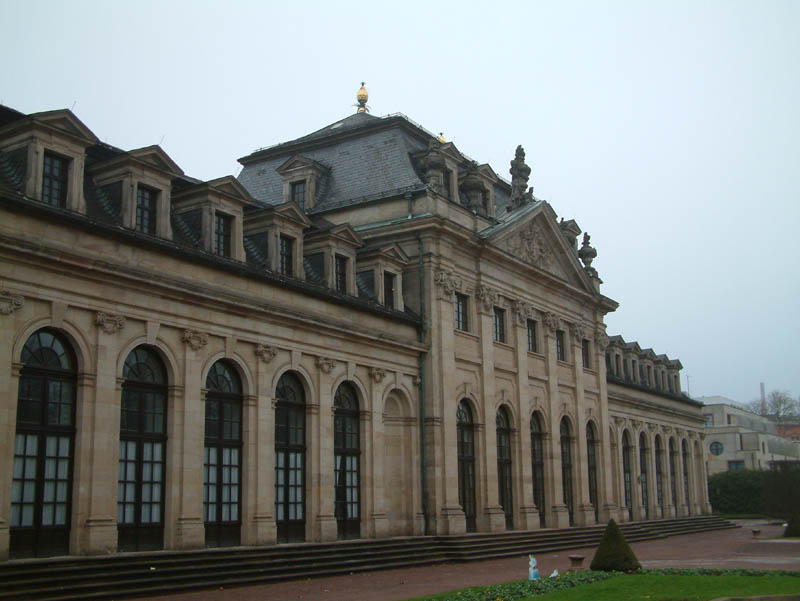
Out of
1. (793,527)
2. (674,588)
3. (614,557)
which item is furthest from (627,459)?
(674,588)

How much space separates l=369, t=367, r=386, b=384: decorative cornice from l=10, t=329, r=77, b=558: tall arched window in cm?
1381

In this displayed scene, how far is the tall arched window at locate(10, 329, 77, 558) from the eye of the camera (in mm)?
24953

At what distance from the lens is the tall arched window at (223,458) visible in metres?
30.7

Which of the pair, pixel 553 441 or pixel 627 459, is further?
pixel 627 459

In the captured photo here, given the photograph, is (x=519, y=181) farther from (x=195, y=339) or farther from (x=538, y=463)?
(x=195, y=339)

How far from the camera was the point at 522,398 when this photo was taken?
47156 millimetres

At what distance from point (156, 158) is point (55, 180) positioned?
362 centimetres

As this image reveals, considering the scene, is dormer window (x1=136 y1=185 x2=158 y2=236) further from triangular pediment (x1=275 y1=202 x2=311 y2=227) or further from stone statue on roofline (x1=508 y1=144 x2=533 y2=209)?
stone statue on roofline (x1=508 y1=144 x2=533 y2=209)

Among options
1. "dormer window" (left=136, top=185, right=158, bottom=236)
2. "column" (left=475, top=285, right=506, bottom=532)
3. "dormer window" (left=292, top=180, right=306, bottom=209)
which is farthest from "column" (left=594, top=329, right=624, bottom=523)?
"dormer window" (left=136, top=185, right=158, bottom=236)

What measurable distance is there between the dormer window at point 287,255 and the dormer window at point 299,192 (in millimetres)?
9783

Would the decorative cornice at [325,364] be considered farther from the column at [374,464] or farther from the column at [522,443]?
the column at [522,443]

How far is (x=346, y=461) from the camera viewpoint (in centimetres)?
3712

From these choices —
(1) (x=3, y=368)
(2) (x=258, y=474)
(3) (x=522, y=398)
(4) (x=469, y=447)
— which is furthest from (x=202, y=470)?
(3) (x=522, y=398)

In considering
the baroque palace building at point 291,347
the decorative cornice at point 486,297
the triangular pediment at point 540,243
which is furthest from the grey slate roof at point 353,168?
the decorative cornice at point 486,297
